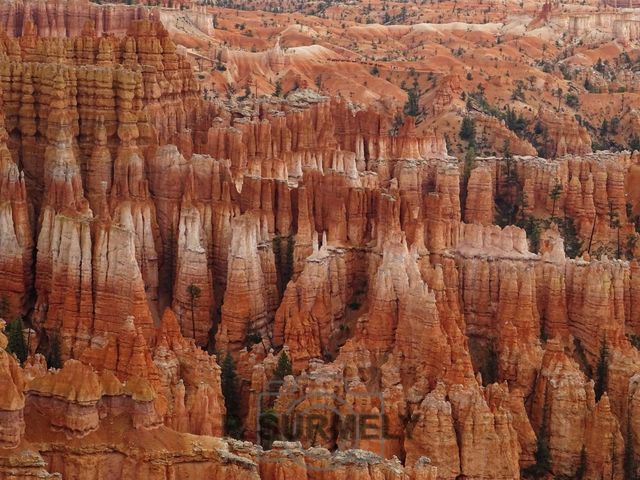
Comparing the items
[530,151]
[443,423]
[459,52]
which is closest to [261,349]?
[443,423]

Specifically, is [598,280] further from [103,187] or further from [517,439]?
[103,187]

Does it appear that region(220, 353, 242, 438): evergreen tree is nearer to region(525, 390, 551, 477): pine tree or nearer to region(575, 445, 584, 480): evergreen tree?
region(525, 390, 551, 477): pine tree

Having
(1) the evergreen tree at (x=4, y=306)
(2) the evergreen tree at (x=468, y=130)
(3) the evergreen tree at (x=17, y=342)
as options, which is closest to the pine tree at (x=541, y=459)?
(3) the evergreen tree at (x=17, y=342)

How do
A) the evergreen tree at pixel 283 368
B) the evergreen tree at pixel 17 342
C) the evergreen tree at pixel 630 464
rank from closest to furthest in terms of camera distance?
the evergreen tree at pixel 283 368
the evergreen tree at pixel 17 342
the evergreen tree at pixel 630 464

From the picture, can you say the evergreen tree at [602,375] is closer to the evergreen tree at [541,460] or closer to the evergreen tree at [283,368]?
the evergreen tree at [541,460]

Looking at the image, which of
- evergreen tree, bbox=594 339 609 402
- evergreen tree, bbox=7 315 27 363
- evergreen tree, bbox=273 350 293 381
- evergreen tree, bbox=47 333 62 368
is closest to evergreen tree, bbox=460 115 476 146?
evergreen tree, bbox=594 339 609 402

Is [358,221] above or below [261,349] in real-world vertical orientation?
above
